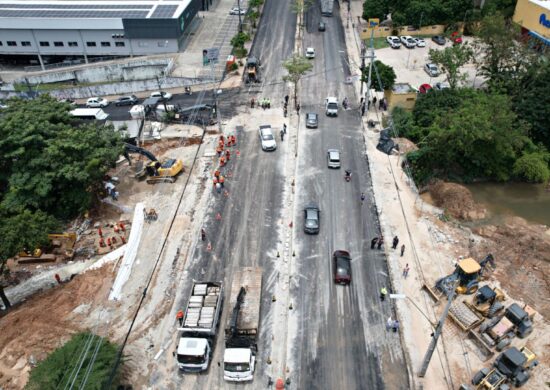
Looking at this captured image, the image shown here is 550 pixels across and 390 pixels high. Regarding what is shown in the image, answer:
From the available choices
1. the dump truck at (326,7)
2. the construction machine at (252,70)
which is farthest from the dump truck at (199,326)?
the dump truck at (326,7)

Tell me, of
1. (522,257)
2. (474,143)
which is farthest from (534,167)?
(522,257)

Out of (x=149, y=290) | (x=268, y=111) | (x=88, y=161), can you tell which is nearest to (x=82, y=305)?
(x=149, y=290)

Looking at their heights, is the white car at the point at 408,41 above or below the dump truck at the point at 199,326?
above

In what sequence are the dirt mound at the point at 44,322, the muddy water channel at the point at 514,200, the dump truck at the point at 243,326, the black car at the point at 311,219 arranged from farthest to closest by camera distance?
the muddy water channel at the point at 514,200, the black car at the point at 311,219, the dirt mound at the point at 44,322, the dump truck at the point at 243,326

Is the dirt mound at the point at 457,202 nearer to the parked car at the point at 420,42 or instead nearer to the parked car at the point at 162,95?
the parked car at the point at 162,95

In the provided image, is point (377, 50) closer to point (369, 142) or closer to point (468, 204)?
point (369, 142)

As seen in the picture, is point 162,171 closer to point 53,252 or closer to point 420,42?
point 53,252
